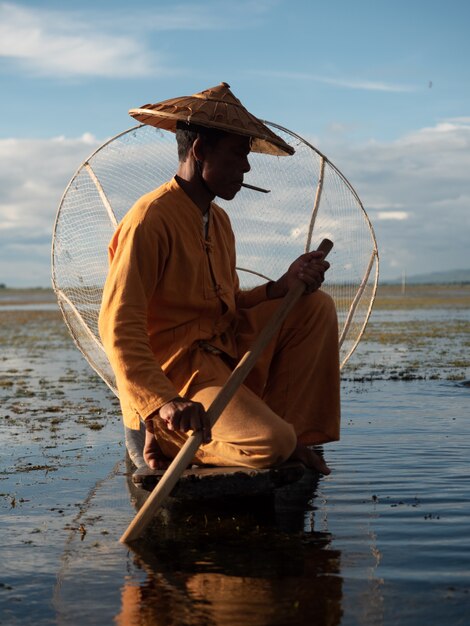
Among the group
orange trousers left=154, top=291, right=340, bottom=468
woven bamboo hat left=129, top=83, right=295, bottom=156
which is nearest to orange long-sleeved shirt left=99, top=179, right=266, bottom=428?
orange trousers left=154, top=291, right=340, bottom=468

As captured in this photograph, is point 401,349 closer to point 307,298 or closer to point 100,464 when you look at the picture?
point 100,464

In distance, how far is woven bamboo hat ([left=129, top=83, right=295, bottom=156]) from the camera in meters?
3.81

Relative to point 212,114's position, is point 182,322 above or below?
below

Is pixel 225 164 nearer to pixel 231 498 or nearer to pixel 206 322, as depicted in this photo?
pixel 206 322

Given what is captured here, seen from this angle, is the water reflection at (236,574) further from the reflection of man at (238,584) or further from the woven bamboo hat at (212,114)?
the woven bamboo hat at (212,114)

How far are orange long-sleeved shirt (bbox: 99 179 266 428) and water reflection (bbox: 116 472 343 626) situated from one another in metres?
0.51

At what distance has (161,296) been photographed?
12.5ft

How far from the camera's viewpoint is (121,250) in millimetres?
3721

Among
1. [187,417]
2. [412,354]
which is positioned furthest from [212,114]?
[412,354]

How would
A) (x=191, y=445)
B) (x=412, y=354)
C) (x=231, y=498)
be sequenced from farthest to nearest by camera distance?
(x=412, y=354), (x=231, y=498), (x=191, y=445)

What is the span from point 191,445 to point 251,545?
442 millimetres

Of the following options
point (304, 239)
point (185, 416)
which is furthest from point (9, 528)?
point (304, 239)

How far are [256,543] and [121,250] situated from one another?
1229 millimetres

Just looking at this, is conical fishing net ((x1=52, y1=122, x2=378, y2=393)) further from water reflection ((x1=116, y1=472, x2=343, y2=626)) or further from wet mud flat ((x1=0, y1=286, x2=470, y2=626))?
water reflection ((x1=116, y1=472, x2=343, y2=626))
